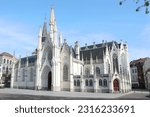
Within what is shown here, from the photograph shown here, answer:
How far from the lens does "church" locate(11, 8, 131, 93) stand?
4406cm

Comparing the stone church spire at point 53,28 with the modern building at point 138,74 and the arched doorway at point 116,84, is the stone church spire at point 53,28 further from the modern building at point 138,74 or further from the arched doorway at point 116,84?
the modern building at point 138,74

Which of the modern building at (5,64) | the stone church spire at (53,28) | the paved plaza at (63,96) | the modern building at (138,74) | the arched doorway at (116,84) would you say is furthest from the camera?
the modern building at (5,64)

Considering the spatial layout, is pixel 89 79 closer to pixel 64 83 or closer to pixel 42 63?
pixel 64 83

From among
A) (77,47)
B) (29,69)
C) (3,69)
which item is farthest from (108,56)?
(3,69)

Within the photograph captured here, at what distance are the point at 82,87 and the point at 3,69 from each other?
5259cm

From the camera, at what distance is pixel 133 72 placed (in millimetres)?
78062

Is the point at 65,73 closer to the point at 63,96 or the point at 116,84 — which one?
the point at 116,84

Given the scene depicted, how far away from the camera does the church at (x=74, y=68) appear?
44062 mm

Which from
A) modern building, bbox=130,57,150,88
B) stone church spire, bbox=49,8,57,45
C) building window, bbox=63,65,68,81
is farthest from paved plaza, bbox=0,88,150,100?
modern building, bbox=130,57,150,88

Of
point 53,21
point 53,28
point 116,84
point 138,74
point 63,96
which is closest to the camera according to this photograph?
point 63,96

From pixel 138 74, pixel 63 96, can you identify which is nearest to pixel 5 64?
pixel 63 96

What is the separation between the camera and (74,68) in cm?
5012

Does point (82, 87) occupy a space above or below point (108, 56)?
below

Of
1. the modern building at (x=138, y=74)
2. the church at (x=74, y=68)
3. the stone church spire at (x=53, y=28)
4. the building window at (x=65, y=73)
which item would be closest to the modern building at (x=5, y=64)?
the church at (x=74, y=68)
